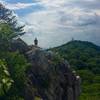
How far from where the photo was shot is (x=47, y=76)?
57.7 meters

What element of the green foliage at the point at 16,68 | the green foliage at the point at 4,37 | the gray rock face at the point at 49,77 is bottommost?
the gray rock face at the point at 49,77

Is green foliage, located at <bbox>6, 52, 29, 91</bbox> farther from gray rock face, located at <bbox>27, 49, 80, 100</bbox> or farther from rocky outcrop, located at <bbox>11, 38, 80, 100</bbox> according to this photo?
gray rock face, located at <bbox>27, 49, 80, 100</bbox>

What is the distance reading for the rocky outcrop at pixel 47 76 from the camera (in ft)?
182

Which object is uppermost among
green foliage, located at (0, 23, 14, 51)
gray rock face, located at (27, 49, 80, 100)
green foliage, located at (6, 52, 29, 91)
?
green foliage, located at (0, 23, 14, 51)

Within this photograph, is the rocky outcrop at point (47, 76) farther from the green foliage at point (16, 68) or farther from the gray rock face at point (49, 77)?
the green foliage at point (16, 68)

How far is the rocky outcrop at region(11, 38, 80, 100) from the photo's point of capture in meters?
55.3

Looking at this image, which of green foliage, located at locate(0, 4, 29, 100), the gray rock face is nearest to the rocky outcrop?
the gray rock face

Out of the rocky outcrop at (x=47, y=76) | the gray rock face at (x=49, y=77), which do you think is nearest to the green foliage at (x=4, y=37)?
the rocky outcrop at (x=47, y=76)

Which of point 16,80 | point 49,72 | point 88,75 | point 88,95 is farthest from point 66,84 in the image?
point 88,75

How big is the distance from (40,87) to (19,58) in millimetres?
11222

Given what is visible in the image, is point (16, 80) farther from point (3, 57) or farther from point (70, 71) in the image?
point (70, 71)

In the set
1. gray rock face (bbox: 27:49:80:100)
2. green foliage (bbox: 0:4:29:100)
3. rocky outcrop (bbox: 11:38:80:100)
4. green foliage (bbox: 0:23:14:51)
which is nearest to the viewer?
green foliage (bbox: 0:4:29:100)

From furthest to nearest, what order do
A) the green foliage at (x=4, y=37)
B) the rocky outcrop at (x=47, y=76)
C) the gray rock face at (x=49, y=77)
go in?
1. the gray rock face at (x=49, y=77)
2. the rocky outcrop at (x=47, y=76)
3. the green foliage at (x=4, y=37)

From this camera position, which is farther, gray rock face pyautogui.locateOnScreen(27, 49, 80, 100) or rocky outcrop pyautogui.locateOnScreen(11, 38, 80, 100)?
gray rock face pyautogui.locateOnScreen(27, 49, 80, 100)
